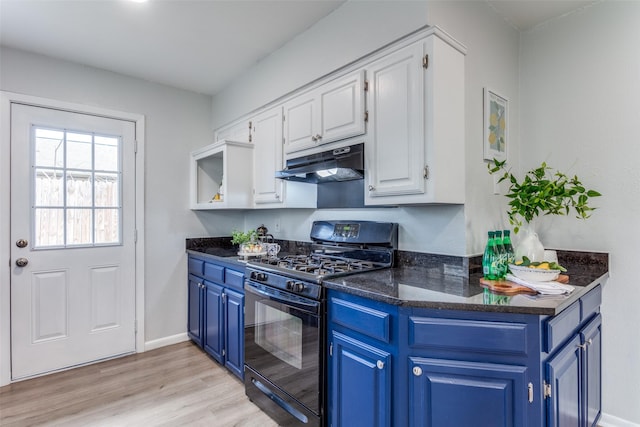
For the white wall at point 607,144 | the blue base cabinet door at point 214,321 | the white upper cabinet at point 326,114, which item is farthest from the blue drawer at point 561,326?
the blue base cabinet door at point 214,321

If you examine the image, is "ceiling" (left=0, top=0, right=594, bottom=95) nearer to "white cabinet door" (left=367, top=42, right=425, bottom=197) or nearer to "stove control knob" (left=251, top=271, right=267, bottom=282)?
"white cabinet door" (left=367, top=42, right=425, bottom=197)

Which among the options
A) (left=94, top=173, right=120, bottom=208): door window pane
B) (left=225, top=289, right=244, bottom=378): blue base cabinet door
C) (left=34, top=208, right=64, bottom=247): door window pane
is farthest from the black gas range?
(left=34, top=208, right=64, bottom=247): door window pane

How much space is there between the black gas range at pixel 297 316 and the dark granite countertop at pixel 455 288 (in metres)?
0.17

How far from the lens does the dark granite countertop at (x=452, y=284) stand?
4.18ft

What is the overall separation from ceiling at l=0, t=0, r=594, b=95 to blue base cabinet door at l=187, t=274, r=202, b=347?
1982 mm

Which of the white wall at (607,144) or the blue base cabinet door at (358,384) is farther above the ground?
the white wall at (607,144)

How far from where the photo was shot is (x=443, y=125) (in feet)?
5.64

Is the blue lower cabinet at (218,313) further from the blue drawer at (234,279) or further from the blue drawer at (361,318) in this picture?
the blue drawer at (361,318)

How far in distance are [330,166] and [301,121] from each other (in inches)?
20.9

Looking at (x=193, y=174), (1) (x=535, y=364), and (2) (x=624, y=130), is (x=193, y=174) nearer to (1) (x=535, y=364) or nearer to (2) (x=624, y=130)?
(1) (x=535, y=364)

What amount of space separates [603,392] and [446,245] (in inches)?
51.0

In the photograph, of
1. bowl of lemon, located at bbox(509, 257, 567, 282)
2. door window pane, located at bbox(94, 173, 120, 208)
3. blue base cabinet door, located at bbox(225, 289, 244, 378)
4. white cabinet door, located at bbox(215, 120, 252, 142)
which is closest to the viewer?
bowl of lemon, located at bbox(509, 257, 567, 282)

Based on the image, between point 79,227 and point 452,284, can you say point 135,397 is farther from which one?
point 452,284

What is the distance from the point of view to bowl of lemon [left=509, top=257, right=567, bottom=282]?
1.55 meters
